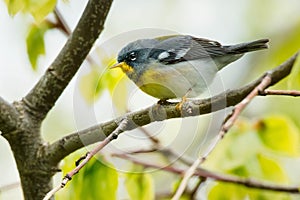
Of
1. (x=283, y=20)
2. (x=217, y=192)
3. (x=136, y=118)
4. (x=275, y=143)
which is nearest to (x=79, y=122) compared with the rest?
(x=136, y=118)

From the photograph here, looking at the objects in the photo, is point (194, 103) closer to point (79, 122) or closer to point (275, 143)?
point (79, 122)

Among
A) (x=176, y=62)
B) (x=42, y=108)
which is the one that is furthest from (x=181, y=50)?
(x=42, y=108)

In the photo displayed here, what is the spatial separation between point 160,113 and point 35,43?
19.6 inches

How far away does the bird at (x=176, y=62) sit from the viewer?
1396 mm

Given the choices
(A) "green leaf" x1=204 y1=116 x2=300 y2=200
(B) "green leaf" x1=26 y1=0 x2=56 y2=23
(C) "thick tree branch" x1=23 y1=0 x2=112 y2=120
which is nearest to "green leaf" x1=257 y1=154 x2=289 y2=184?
(A) "green leaf" x1=204 y1=116 x2=300 y2=200

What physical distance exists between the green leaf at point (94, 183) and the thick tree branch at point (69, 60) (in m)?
0.14

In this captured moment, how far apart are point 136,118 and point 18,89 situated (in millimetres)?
2159

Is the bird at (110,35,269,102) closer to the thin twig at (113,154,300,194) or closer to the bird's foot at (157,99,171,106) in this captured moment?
the bird's foot at (157,99,171,106)

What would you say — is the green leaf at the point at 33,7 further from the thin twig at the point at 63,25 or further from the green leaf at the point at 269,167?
the green leaf at the point at 269,167

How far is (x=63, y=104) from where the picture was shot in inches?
126

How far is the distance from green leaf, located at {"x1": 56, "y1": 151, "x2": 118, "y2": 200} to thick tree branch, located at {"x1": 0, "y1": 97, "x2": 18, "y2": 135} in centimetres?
15

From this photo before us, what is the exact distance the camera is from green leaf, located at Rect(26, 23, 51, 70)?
152 cm

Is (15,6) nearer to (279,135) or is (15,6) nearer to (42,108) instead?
(42,108)

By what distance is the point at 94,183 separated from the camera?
1375 millimetres
